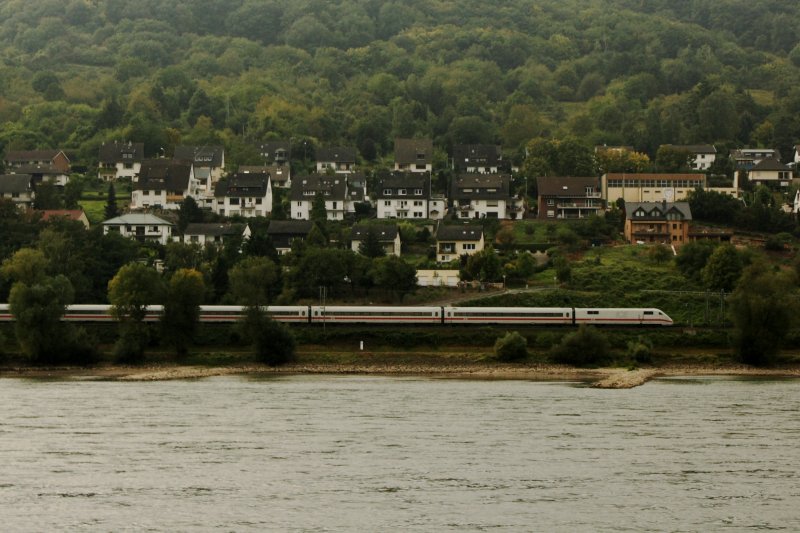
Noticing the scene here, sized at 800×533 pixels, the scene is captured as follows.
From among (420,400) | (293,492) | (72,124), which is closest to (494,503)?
(293,492)

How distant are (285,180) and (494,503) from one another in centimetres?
6879

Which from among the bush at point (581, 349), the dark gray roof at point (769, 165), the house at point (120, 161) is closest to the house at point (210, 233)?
the house at point (120, 161)

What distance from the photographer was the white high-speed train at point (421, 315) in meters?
66.3

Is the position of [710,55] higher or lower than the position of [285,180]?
higher

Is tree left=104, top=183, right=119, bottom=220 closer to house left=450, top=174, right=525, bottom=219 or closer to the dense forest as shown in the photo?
the dense forest

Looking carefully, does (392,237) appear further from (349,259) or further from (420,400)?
(420,400)

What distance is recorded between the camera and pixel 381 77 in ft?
486

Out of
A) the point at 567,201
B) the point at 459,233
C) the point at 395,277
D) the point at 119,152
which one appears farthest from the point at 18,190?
the point at 567,201

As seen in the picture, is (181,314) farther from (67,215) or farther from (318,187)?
(318,187)

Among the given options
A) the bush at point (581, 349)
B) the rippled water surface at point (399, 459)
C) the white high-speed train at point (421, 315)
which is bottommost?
the rippled water surface at point (399, 459)

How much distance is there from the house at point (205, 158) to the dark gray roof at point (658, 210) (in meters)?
30.5

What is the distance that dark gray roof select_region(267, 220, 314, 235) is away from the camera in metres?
83.9

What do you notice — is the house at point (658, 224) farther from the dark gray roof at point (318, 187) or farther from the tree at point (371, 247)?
the dark gray roof at point (318, 187)

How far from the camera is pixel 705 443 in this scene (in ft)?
138
